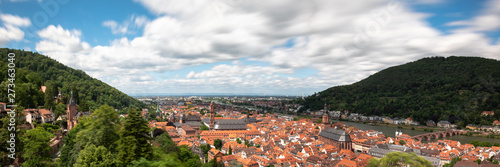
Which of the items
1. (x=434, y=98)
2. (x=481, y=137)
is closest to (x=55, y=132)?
(x=481, y=137)

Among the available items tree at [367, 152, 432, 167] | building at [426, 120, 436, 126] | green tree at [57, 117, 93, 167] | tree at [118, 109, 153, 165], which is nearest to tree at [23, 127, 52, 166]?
green tree at [57, 117, 93, 167]

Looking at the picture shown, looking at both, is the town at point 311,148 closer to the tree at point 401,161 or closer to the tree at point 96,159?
the tree at point 401,161

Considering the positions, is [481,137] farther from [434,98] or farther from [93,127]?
[93,127]

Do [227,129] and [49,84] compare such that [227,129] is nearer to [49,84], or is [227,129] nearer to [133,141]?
[49,84]

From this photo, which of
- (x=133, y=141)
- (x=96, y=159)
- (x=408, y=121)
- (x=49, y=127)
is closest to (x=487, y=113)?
(x=408, y=121)

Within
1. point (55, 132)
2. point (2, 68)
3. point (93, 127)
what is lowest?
point (55, 132)

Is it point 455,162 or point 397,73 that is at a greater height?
point 397,73
